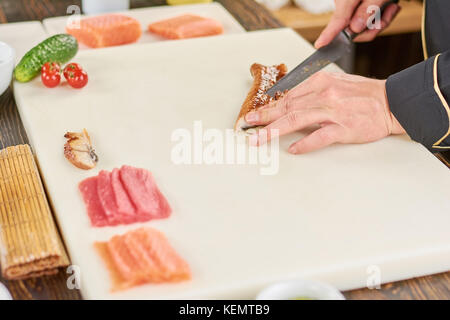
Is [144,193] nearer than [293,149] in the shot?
Yes

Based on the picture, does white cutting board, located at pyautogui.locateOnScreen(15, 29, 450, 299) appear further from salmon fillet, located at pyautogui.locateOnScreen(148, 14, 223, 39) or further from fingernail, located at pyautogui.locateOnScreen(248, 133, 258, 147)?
Answer: salmon fillet, located at pyautogui.locateOnScreen(148, 14, 223, 39)

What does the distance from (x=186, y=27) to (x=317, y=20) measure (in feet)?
3.14

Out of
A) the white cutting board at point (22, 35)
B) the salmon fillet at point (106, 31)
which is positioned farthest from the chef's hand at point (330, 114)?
the white cutting board at point (22, 35)

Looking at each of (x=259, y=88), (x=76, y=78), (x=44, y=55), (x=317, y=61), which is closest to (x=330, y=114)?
(x=259, y=88)

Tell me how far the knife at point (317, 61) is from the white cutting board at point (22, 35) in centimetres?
103

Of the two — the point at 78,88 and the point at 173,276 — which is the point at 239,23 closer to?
the point at 78,88

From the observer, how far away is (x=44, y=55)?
2.02 m

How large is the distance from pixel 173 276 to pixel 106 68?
110 centimetres

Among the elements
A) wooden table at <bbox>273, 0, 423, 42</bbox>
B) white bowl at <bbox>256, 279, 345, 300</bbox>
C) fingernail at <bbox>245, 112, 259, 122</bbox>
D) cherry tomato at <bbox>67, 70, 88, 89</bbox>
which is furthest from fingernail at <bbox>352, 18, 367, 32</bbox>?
white bowl at <bbox>256, 279, 345, 300</bbox>

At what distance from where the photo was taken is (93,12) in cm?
266

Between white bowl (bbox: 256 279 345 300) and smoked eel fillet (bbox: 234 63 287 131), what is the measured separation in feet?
2.34

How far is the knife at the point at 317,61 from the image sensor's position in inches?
74.5

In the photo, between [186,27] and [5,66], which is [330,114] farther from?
[5,66]

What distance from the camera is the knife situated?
189cm
